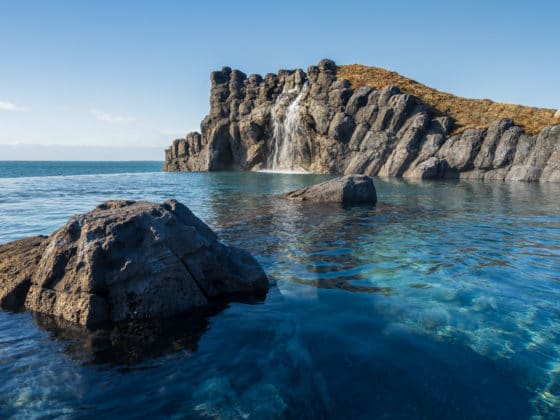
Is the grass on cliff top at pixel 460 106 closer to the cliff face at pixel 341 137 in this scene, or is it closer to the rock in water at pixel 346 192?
the cliff face at pixel 341 137

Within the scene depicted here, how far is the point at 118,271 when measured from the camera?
25.4 ft

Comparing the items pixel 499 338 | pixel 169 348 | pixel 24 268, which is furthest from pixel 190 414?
pixel 24 268

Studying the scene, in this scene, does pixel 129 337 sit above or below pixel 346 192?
below

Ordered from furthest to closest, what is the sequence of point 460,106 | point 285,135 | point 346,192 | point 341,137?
point 285,135
point 341,137
point 460,106
point 346,192

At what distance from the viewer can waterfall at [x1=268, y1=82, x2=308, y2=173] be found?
7425cm

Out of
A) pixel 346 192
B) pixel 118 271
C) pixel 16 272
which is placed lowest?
pixel 16 272

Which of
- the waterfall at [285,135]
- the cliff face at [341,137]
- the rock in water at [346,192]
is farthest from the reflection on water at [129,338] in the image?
the waterfall at [285,135]

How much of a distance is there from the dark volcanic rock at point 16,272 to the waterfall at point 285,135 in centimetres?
6509

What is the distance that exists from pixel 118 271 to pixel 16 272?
3.19m

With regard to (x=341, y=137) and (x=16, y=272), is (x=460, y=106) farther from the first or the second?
(x=16, y=272)

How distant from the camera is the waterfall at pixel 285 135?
74250 mm

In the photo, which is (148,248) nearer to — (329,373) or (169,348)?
(169,348)

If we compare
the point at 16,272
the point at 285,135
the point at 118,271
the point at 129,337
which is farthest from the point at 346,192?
the point at 285,135

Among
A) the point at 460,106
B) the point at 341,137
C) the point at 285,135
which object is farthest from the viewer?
the point at 285,135
